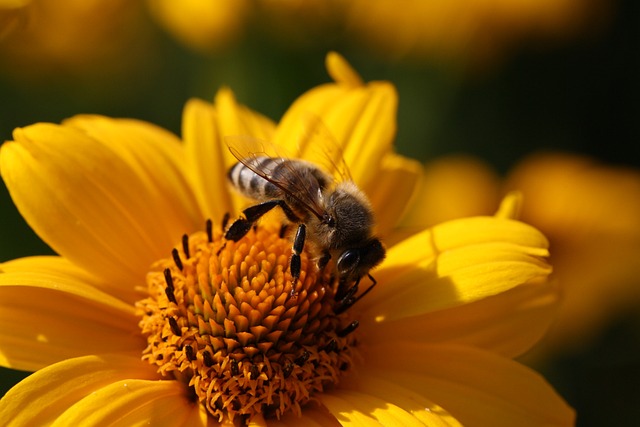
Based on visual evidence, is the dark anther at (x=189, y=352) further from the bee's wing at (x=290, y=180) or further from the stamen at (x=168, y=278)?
the bee's wing at (x=290, y=180)

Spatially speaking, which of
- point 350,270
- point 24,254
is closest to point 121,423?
point 350,270

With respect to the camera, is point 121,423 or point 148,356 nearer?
point 121,423

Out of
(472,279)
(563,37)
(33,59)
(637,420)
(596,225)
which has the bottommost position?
(637,420)

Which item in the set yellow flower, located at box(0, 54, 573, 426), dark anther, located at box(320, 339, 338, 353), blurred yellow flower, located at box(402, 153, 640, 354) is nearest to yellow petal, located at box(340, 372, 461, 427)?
yellow flower, located at box(0, 54, 573, 426)

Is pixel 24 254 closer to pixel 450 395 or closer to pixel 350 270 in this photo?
pixel 350 270

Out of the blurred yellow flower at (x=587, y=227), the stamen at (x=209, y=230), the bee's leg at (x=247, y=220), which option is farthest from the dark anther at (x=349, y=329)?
the blurred yellow flower at (x=587, y=227)

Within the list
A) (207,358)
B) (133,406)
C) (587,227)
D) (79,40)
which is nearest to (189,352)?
(207,358)

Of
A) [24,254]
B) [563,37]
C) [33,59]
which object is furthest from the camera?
[563,37]

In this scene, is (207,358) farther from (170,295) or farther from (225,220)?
(225,220)
